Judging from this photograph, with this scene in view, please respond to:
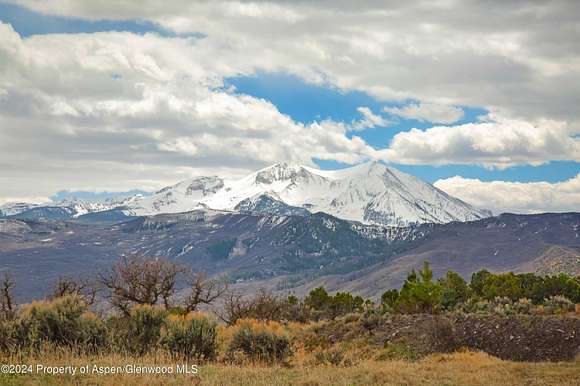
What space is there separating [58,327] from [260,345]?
7624 millimetres

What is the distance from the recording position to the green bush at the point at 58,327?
20031mm

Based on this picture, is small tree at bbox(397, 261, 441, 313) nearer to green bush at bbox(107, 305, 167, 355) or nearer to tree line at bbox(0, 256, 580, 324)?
→ tree line at bbox(0, 256, 580, 324)

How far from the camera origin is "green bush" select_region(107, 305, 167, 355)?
72.0ft

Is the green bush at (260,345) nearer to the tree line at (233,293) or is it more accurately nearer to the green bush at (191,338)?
the green bush at (191,338)

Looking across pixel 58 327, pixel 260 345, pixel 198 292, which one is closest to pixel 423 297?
pixel 198 292

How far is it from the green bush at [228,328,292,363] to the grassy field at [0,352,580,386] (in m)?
3.61

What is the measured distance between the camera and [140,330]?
2328 cm

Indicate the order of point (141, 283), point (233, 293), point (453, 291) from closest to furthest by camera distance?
point (141, 283)
point (233, 293)
point (453, 291)

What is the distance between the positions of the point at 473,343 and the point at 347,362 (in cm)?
720

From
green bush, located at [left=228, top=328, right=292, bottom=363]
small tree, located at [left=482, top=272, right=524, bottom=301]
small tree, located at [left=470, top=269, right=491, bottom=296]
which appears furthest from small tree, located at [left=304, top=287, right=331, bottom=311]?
green bush, located at [left=228, top=328, right=292, bottom=363]

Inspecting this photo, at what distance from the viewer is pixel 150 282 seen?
41844 mm

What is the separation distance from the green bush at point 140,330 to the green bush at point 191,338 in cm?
53

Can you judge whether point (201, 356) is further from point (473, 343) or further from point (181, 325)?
point (473, 343)

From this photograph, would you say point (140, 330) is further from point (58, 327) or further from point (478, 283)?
point (478, 283)
